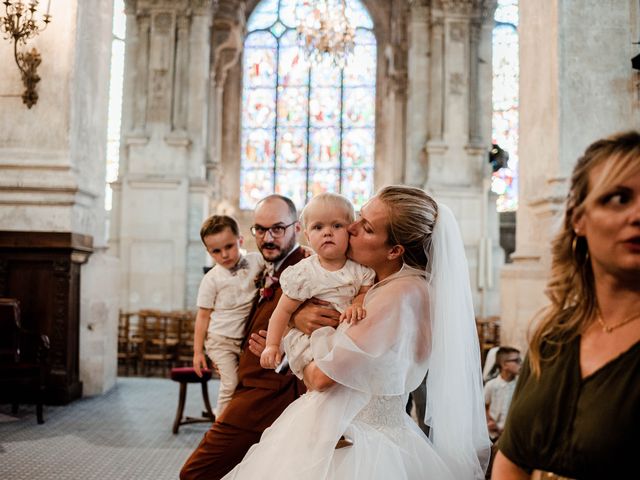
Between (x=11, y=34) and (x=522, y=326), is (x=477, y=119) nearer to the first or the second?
(x=522, y=326)

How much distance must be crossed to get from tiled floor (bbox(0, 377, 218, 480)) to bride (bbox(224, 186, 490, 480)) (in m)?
2.62

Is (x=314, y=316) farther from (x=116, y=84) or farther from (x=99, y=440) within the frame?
(x=116, y=84)

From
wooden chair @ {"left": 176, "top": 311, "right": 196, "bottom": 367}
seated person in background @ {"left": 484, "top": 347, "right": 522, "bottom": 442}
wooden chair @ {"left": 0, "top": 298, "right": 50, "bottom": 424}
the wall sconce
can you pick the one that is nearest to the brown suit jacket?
seated person in background @ {"left": 484, "top": 347, "right": 522, "bottom": 442}

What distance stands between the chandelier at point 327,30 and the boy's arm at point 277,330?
1347cm

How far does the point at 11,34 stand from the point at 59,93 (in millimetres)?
746

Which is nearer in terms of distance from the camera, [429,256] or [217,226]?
[429,256]

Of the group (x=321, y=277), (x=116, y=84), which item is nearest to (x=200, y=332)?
(x=321, y=277)

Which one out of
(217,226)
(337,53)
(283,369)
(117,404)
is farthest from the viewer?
(337,53)

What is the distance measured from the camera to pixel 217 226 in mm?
4418

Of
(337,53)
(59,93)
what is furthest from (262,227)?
(337,53)

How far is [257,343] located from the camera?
3.25 metres

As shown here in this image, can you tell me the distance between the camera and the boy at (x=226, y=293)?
13.9ft

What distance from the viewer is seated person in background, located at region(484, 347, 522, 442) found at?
17.7 ft

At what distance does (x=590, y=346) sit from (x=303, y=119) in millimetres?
22428
